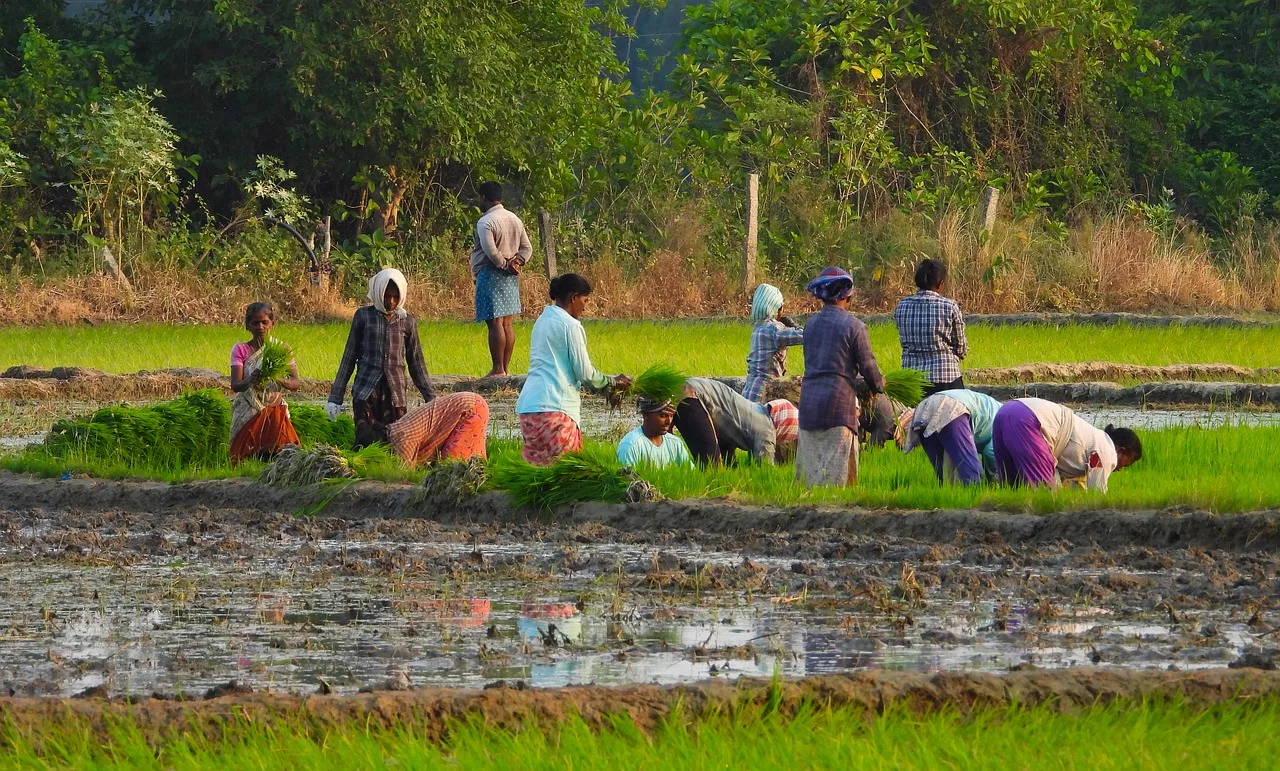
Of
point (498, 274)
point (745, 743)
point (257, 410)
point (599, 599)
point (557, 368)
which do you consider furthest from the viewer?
point (498, 274)

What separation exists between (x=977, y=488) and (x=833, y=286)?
1180mm

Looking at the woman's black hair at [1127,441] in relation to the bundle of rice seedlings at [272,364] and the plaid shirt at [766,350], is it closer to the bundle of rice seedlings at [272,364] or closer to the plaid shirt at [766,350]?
the plaid shirt at [766,350]

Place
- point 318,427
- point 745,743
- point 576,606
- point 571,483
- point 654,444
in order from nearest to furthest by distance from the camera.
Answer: point 745,743
point 576,606
point 571,483
point 654,444
point 318,427

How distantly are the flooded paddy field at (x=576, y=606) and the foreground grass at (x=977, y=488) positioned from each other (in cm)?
41

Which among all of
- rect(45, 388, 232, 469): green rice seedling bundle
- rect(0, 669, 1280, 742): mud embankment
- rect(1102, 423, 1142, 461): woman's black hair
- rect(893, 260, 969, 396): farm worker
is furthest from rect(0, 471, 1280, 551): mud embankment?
rect(0, 669, 1280, 742): mud embankment

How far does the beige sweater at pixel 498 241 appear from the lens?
50.4 feet

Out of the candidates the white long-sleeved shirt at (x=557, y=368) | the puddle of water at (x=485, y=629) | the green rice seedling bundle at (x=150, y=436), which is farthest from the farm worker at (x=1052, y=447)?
the green rice seedling bundle at (x=150, y=436)

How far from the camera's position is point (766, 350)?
10648 mm

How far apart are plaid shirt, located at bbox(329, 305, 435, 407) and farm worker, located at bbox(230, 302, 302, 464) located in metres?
0.37

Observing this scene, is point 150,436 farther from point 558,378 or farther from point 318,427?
point 558,378

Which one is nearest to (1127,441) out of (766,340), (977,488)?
(977,488)

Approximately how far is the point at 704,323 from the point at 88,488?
13.1 metres

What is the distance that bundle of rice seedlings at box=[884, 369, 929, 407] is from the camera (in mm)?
9547

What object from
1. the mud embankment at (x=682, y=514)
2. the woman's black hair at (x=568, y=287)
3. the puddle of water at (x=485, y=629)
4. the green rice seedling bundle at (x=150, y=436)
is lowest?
the puddle of water at (x=485, y=629)
